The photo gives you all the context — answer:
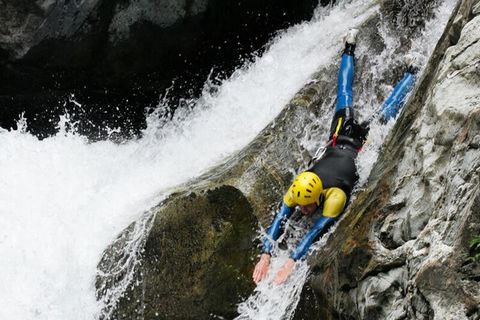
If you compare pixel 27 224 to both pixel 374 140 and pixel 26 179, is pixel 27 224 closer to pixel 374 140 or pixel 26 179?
pixel 26 179

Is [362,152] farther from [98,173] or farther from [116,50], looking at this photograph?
[116,50]

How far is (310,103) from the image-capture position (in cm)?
726

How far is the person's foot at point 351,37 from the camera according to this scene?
293 inches

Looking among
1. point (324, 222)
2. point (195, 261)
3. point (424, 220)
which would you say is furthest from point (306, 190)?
point (424, 220)

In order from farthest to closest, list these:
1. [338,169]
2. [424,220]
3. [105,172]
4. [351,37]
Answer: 1. [105,172]
2. [351,37]
3. [338,169]
4. [424,220]

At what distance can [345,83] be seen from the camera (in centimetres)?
722

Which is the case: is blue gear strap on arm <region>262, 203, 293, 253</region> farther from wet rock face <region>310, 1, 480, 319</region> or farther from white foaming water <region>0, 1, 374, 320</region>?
white foaming water <region>0, 1, 374, 320</region>

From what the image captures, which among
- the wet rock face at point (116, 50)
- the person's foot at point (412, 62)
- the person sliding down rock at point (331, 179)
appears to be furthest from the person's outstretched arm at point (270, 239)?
the wet rock face at point (116, 50)

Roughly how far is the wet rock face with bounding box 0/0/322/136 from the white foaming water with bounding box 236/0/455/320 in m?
2.02

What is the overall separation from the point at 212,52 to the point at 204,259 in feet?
13.4

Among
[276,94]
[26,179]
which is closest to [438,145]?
[276,94]

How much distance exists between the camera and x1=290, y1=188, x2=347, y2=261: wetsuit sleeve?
597cm

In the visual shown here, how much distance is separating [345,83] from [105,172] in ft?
11.8

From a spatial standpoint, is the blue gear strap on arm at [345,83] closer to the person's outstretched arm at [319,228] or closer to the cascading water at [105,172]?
the cascading water at [105,172]
